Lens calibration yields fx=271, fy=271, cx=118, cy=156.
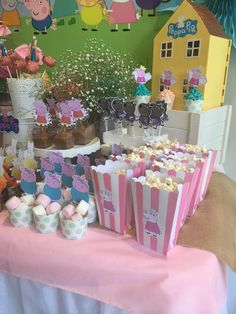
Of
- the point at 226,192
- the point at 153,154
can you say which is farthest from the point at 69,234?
the point at 226,192

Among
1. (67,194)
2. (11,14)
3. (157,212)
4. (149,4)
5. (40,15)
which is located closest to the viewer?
(157,212)

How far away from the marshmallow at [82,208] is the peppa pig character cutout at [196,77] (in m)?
0.85

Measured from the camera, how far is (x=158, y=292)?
645 millimetres

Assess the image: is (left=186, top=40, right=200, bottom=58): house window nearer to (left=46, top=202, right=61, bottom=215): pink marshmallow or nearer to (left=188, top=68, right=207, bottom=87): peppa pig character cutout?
(left=188, top=68, right=207, bottom=87): peppa pig character cutout

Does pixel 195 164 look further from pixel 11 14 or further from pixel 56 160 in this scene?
pixel 11 14

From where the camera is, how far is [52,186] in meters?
0.84

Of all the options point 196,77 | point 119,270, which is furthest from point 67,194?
point 196,77

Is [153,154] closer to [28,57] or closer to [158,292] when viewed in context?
[158,292]

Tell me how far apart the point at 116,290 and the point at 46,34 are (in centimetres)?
198

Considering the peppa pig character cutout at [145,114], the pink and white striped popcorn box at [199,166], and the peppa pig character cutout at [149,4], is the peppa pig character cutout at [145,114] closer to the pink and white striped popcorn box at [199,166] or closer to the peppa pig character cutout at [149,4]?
the pink and white striped popcorn box at [199,166]

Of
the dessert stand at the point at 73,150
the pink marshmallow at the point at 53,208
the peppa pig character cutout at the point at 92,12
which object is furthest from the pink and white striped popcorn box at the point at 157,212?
the peppa pig character cutout at the point at 92,12

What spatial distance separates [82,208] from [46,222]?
113 millimetres

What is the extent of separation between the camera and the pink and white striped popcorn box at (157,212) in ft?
2.16

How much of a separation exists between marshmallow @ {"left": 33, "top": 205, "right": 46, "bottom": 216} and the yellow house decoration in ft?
3.08
